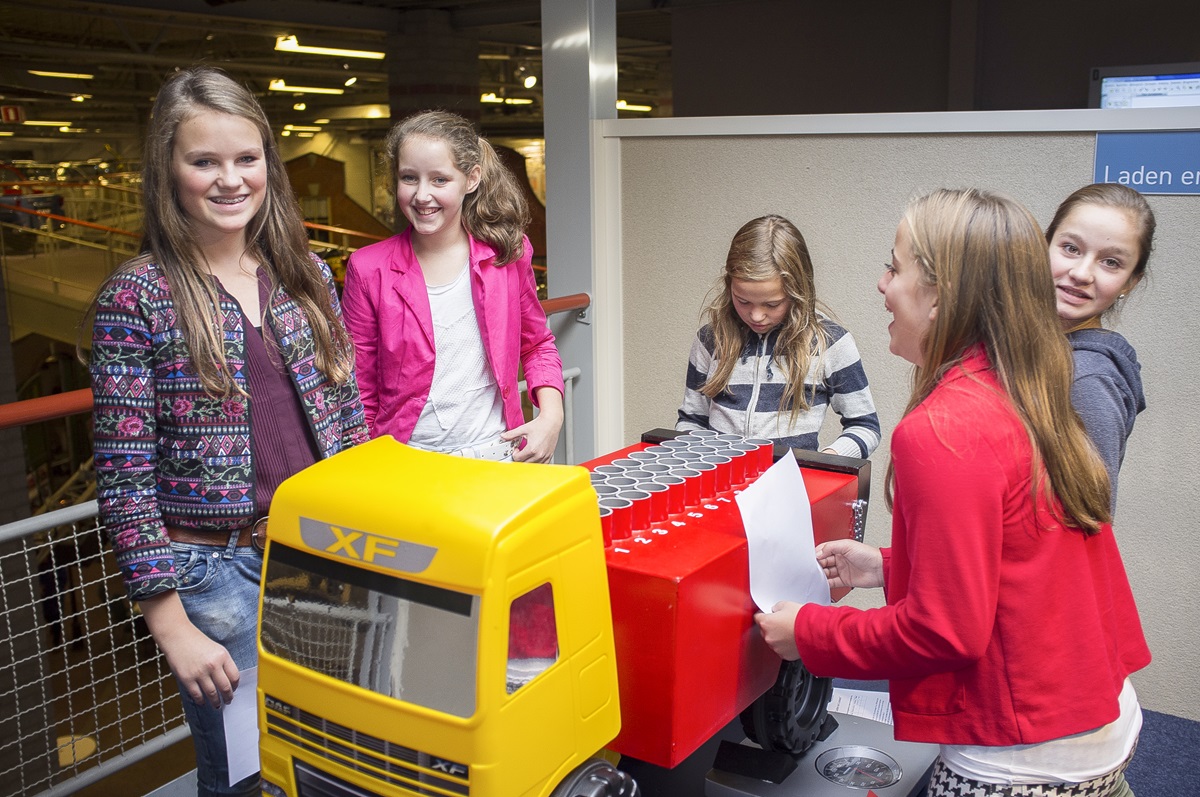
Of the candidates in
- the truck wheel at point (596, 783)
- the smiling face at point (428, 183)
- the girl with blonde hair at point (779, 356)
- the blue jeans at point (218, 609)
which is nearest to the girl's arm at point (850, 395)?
the girl with blonde hair at point (779, 356)

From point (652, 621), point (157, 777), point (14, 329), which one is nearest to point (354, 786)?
point (652, 621)

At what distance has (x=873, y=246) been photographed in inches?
131

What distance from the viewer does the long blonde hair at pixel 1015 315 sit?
1243 millimetres

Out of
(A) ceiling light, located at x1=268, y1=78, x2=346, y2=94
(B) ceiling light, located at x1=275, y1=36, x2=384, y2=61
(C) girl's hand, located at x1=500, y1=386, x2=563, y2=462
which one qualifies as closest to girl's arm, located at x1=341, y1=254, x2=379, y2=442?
(C) girl's hand, located at x1=500, y1=386, x2=563, y2=462

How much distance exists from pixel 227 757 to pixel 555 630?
26.4 inches

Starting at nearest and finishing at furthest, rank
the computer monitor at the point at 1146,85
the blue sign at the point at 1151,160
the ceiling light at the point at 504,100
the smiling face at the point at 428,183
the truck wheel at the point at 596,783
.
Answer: the truck wheel at the point at 596,783
the smiling face at the point at 428,183
the blue sign at the point at 1151,160
the computer monitor at the point at 1146,85
the ceiling light at the point at 504,100

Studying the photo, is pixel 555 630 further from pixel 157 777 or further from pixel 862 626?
pixel 157 777

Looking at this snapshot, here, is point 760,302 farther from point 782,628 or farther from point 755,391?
point 782,628

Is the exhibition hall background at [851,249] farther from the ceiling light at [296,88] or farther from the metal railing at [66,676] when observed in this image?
the ceiling light at [296,88]

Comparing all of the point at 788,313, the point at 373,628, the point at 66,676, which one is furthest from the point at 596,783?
the point at 66,676

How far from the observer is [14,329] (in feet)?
44.7

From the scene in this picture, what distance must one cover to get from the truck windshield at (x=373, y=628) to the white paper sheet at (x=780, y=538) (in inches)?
19.6

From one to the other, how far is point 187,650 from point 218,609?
9 centimetres

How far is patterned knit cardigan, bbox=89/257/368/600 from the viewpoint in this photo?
137 centimetres
